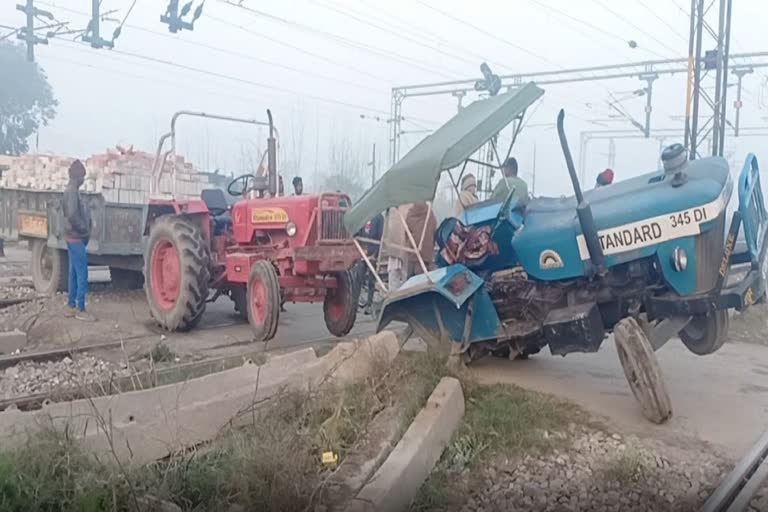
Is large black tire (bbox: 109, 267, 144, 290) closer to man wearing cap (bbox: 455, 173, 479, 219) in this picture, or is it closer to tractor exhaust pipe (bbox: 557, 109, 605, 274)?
man wearing cap (bbox: 455, 173, 479, 219)

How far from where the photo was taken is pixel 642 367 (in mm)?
5082

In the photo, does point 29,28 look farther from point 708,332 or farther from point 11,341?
point 708,332

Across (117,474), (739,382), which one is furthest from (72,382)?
(739,382)

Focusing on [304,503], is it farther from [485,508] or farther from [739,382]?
[739,382]

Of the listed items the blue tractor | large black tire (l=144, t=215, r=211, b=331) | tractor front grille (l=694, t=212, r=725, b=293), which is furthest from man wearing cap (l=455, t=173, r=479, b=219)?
large black tire (l=144, t=215, r=211, b=331)

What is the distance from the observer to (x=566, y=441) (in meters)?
4.90

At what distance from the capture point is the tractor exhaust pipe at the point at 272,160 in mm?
9367

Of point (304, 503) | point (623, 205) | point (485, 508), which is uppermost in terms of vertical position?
point (623, 205)

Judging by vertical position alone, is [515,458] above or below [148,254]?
below

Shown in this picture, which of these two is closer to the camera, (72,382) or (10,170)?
(72,382)

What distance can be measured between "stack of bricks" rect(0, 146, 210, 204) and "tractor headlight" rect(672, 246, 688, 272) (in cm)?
711

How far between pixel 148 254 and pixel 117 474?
19.8ft

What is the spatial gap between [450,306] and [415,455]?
82.8 inches

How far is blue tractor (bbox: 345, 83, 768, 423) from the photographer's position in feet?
17.3
